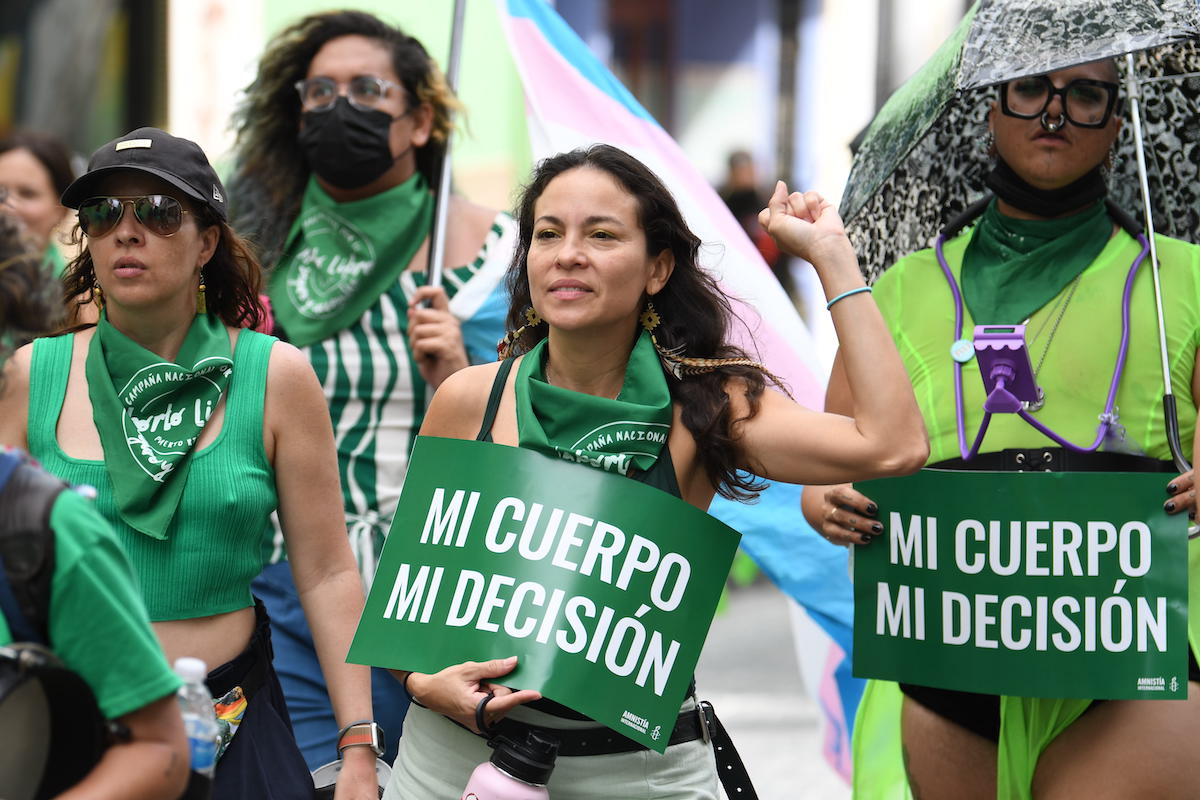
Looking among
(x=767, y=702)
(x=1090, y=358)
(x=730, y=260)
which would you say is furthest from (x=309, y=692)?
(x=767, y=702)

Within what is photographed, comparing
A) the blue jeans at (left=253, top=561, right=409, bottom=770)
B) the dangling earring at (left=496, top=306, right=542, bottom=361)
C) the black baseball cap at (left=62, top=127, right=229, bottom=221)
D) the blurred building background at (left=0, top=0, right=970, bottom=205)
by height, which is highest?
the blurred building background at (left=0, top=0, right=970, bottom=205)

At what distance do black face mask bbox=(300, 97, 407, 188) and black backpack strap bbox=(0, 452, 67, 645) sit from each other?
2764 millimetres

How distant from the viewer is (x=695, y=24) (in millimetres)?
20531

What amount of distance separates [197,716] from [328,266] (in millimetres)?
2566

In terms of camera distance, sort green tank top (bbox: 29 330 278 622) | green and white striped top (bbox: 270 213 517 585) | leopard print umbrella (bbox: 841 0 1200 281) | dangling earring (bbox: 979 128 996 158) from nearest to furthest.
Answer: green tank top (bbox: 29 330 278 622)
leopard print umbrella (bbox: 841 0 1200 281)
dangling earring (bbox: 979 128 996 158)
green and white striped top (bbox: 270 213 517 585)

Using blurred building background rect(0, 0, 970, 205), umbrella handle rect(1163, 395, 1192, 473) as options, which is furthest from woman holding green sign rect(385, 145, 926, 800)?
blurred building background rect(0, 0, 970, 205)

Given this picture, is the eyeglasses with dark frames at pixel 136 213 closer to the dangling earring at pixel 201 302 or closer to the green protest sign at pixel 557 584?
the dangling earring at pixel 201 302

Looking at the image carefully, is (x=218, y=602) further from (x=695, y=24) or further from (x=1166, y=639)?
(x=695, y=24)

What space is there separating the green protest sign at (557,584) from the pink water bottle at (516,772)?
10 centimetres

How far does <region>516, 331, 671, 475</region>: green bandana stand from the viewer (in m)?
3.41

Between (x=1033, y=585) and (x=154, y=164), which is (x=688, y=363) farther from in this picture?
(x=154, y=164)

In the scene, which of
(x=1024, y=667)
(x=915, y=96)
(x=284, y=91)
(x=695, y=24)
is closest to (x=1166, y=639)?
(x=1024, y=667)

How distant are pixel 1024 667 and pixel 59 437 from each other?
1.91 metres

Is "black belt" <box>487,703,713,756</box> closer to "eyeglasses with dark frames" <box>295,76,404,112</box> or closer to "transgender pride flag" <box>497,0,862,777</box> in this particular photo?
"transgender pride flag" <box>497,0,862,777</box>
